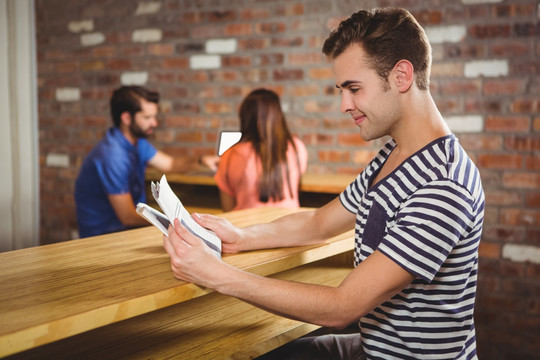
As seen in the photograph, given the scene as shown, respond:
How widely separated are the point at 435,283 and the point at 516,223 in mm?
1789

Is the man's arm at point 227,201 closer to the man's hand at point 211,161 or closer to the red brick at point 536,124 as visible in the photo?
the man's hand at point 211,161

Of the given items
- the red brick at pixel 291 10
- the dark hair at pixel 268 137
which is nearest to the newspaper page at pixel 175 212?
the dark hair at pixel 268 137

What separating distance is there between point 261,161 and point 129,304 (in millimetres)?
1712

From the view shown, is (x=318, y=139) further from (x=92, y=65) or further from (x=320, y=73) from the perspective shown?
(x=92, y=65)

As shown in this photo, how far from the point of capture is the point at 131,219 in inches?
111

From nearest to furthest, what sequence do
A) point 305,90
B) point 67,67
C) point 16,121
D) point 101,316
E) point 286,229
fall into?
point 101,316 < point 286,229 < point 16,121 < point 305,90 < point 67,67

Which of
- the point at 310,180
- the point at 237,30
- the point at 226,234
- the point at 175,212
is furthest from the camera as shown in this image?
the point at 237,30

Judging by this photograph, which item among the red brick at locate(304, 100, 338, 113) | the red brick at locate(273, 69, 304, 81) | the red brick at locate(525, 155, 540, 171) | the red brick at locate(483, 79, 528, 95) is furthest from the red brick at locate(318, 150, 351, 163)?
the red brick at locate(525, 155, 540, 171)

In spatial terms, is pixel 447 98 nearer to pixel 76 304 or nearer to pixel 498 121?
pixel 498 121

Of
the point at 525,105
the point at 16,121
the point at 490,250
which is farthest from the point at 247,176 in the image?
the point at 525,105

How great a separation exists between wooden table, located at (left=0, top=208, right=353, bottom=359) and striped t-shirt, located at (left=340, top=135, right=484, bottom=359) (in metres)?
0.30

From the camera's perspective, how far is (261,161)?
2711 millimetres

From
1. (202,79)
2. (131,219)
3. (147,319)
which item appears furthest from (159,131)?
(147,319)

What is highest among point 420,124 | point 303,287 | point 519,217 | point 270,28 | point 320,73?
point 270,28
